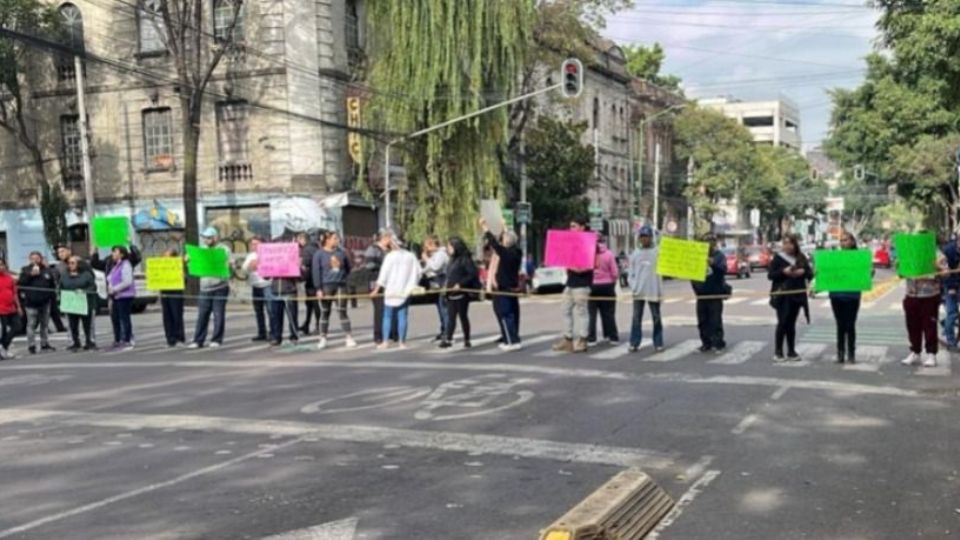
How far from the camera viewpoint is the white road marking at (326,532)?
5.36 meters

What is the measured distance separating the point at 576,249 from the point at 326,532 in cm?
891

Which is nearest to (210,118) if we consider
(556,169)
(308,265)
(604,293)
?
(556,169)

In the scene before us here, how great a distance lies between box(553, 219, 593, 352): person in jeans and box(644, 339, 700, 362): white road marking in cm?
113

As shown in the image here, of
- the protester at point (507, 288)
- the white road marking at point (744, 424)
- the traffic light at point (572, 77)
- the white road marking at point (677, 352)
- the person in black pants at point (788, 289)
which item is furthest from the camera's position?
the traffic light at point (572, 77)

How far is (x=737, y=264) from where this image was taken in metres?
43.6

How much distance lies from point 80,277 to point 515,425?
1080 cm

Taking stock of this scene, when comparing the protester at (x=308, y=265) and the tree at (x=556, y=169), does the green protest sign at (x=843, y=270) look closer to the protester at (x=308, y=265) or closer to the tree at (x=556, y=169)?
the protester at (x=308, y=265)

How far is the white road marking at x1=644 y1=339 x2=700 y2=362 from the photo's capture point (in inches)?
510

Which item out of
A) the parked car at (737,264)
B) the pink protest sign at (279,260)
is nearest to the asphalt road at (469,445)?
the pink protest sign at (279,260)

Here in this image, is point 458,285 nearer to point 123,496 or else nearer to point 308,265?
point 308,265

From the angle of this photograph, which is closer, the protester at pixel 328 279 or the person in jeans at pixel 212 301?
the protester at pixel 328 279

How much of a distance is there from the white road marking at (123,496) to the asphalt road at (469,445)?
2 cm

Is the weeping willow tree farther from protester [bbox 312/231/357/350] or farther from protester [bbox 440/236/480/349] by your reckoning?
protester [bbox 440/236/480/349]

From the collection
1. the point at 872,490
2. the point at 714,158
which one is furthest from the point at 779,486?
the point at 714,158
